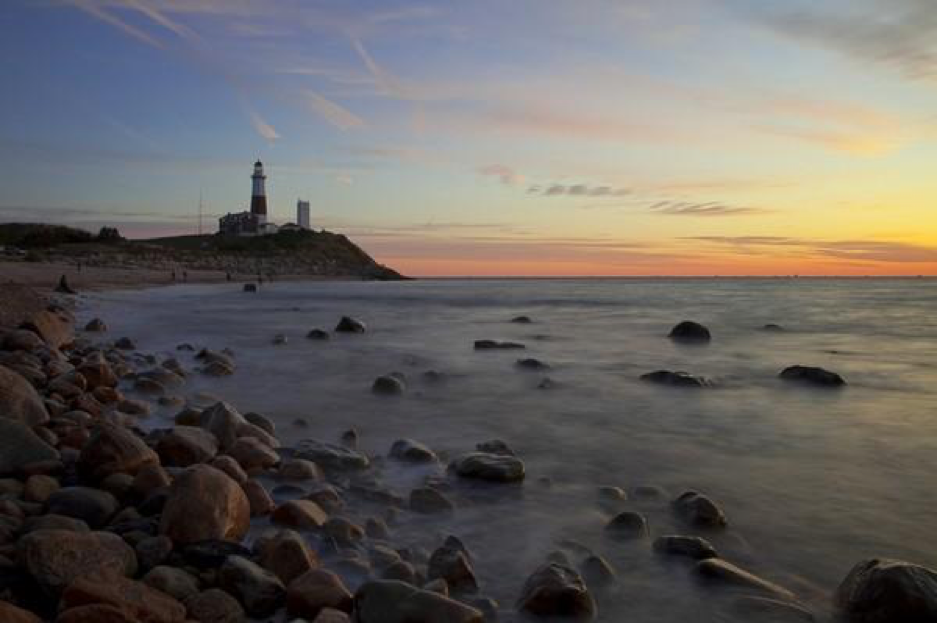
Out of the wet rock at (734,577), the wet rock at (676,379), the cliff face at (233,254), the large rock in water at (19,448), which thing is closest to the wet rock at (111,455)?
the large rock in water at (19,448)

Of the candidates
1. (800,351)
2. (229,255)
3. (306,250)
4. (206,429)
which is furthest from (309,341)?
(306,250)

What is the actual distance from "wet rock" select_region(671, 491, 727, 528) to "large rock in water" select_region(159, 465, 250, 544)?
241cm

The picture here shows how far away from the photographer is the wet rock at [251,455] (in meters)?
4.51

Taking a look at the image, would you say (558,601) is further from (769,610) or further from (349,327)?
(349,327)

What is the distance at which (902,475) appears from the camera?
16.7 ft

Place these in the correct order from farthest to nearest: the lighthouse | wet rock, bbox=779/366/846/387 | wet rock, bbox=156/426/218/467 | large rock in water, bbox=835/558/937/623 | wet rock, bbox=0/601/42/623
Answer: the lighthouse → wet rock, bbox=779/366/846/387 → wet rock, bbox=156/426/218/467 → large rock in water, bbox=835/558/937/623 → wet rock, bbox=0/601/42/623

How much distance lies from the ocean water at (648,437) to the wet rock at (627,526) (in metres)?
0.09

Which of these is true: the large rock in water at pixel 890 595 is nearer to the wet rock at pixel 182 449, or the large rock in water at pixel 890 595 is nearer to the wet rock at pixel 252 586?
the wet rock at pixel 252 586

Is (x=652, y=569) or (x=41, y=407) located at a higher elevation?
(x=41, y=407)

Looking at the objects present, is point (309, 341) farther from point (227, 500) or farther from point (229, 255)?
point (229, 255)

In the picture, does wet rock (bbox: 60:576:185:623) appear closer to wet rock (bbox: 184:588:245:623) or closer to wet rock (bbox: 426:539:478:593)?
wet rock (bbox: 184:588:245:623)

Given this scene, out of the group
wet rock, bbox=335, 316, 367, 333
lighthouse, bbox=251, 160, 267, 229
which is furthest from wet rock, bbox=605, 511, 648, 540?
lighthouse, bbox=251, 160, 267, 229

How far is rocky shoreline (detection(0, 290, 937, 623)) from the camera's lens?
2.59 m

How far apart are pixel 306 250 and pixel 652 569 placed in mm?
82405
